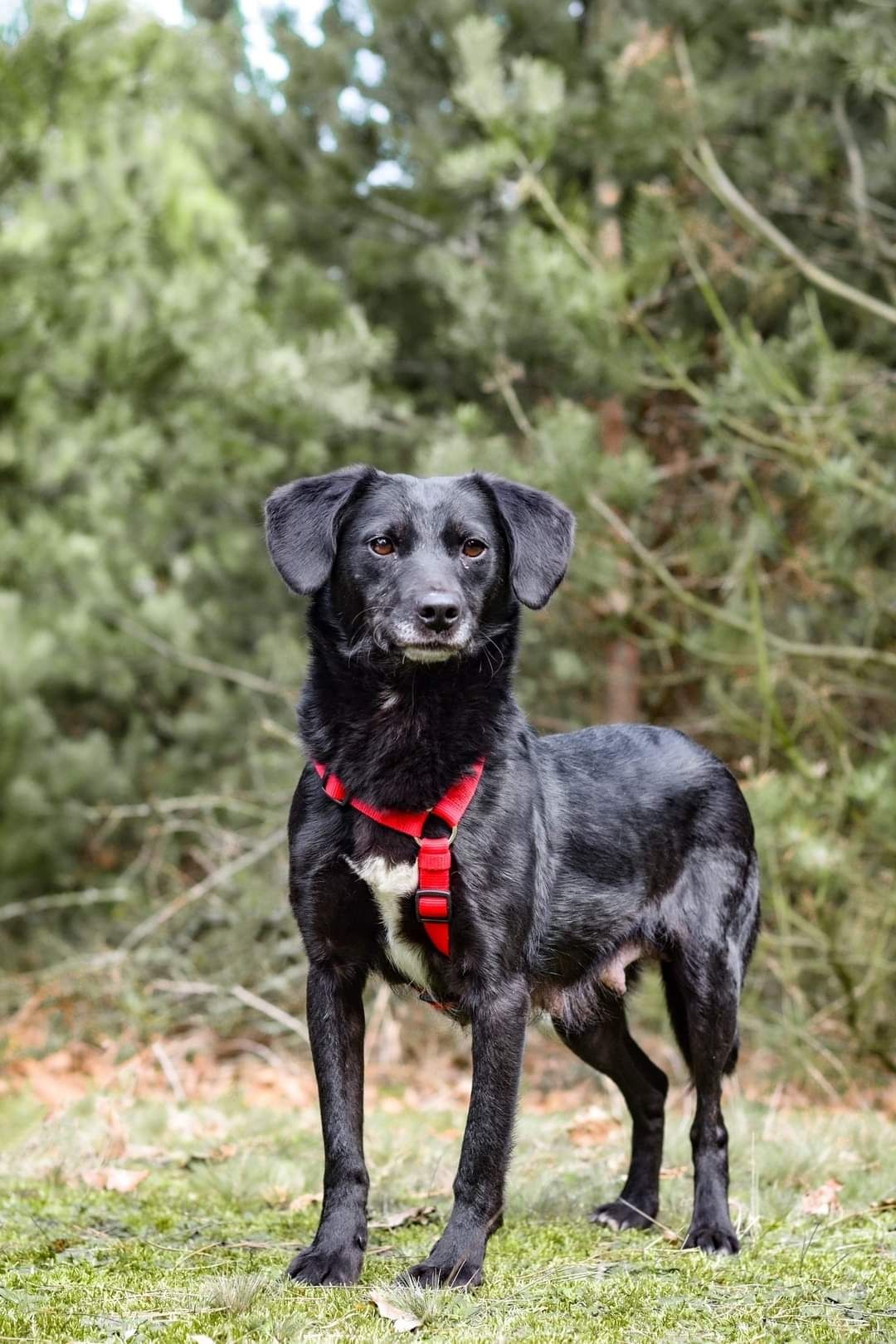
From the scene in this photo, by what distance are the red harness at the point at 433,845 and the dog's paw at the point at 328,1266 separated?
2.20ft

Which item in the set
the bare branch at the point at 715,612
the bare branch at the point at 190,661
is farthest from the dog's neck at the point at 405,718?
the bare branch at the point at 190,661

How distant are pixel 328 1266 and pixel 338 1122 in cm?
31

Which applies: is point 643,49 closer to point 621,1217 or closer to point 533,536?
point 533,536

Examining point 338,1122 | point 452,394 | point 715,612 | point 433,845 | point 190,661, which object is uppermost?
point 452,394

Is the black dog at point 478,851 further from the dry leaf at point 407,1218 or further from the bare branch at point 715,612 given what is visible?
the bare branch at point 715,612

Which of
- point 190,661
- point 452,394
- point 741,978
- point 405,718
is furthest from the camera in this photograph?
point 452,394

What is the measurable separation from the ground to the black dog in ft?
0.64

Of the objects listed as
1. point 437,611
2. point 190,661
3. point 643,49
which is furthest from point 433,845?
point 190,661

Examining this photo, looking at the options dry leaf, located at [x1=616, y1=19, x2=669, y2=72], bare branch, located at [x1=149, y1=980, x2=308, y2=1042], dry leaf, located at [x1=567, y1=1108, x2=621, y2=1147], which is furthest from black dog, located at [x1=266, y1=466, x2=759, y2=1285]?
dry leaf, located at [x1=616, y1=19, x2=669, y2=72]

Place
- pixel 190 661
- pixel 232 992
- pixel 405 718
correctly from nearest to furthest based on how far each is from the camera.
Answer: pixel 405 718, pixel 232 992, pixel 190 661

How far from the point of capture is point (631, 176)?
27.5 feet

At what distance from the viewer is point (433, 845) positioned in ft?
10.6

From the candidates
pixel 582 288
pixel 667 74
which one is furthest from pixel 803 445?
pixel 667 74

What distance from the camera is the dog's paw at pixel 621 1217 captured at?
3756mm
